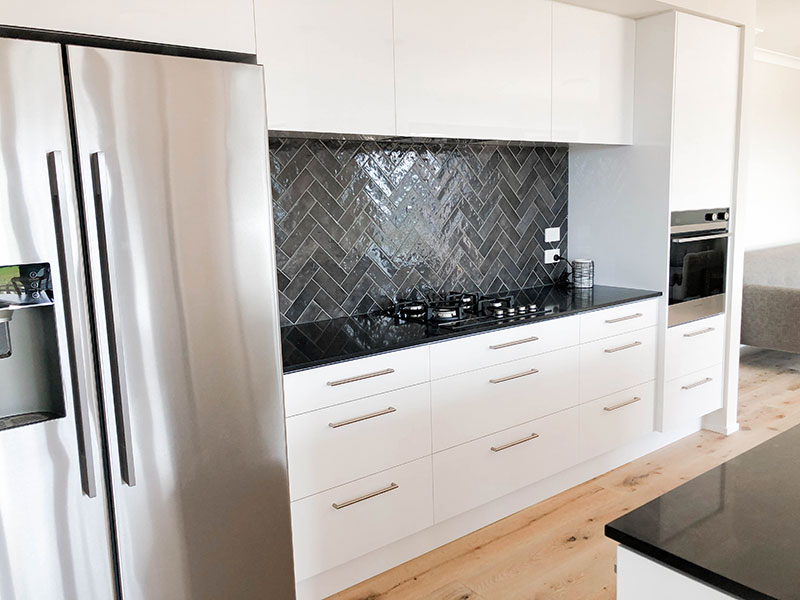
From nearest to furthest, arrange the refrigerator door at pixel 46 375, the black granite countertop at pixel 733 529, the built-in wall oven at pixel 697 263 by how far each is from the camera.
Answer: the black granite countertop at pixel 733 529
the refrigerator door at pixel 46 375
the built-in wall oven at pixel 697 263

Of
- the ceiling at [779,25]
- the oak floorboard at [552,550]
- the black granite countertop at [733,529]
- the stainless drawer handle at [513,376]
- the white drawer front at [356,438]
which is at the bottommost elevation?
the oak floorboard at [552,550]

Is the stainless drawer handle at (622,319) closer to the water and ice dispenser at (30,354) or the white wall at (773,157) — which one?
the water and ice dispenser at (30,354)

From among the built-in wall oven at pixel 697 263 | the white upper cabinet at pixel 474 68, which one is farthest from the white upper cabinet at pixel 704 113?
the white upper cabinet at pixel 474 68

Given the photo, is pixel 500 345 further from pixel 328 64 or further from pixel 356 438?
pixel 328 64

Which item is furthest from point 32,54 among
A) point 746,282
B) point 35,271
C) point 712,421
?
point 746,282

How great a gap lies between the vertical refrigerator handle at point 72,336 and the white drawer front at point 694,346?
2791mm

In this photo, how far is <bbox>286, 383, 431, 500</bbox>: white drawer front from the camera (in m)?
2.19

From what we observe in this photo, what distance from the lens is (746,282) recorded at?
518 cm

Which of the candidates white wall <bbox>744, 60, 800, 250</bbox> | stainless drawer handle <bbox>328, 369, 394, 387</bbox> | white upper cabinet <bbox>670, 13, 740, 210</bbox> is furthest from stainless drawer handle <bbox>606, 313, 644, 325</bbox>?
white wall <bbox>744, 60, 800, 250</bbox>

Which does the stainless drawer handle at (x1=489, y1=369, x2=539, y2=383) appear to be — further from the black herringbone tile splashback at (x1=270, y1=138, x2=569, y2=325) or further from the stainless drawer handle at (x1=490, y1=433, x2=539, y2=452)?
the black herringbone tile splashback at (x1=270, y1=138, x2=569, y2=325)

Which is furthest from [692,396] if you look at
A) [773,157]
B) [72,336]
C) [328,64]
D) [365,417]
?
[773,157]

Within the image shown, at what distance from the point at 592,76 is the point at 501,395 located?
161cm

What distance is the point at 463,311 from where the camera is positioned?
290 centimetres

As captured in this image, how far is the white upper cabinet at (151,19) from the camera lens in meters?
1.65
